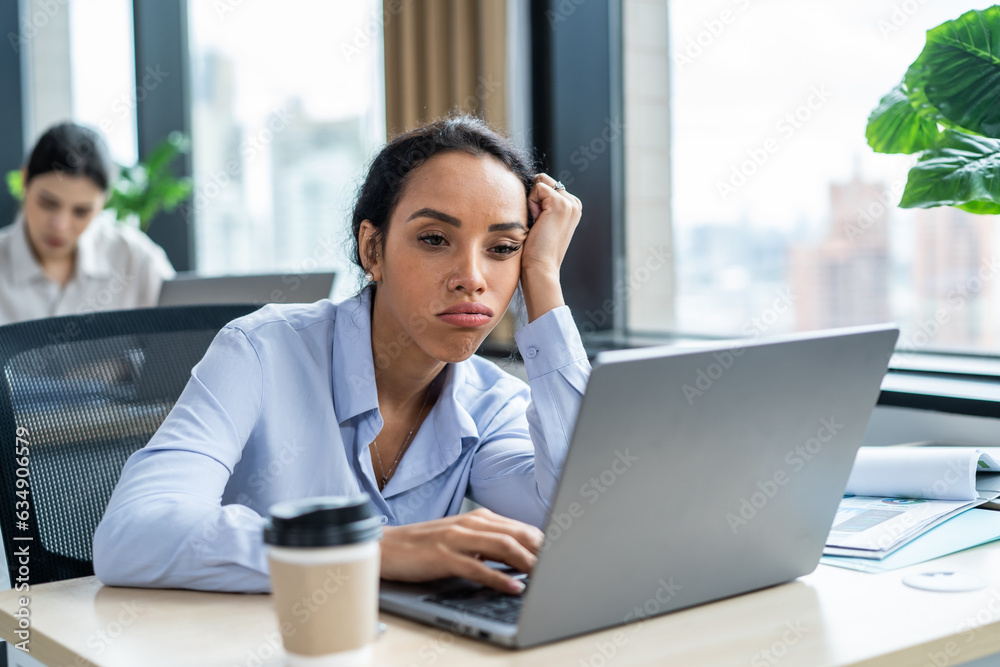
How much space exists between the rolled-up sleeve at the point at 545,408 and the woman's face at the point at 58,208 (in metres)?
2.17

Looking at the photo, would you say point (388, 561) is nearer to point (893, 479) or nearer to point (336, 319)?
point (336, 319)

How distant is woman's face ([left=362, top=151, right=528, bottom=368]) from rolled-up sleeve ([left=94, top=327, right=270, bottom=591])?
27 cm

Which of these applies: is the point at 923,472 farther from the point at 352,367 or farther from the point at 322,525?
the point at 322,525

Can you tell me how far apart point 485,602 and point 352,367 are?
1.63ft

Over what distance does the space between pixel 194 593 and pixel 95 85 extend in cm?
401

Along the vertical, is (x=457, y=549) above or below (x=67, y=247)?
below

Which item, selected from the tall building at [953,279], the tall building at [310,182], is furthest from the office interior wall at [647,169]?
the tall building at [310,182]

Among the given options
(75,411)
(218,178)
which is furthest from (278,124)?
(75,411)

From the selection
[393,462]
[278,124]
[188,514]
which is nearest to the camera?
[188,514]

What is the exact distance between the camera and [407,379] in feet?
4.49

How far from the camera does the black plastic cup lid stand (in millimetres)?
647

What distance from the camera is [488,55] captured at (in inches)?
112

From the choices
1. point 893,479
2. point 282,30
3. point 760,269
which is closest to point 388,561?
point 893,479

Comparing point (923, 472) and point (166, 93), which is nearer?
point (923, 472)
